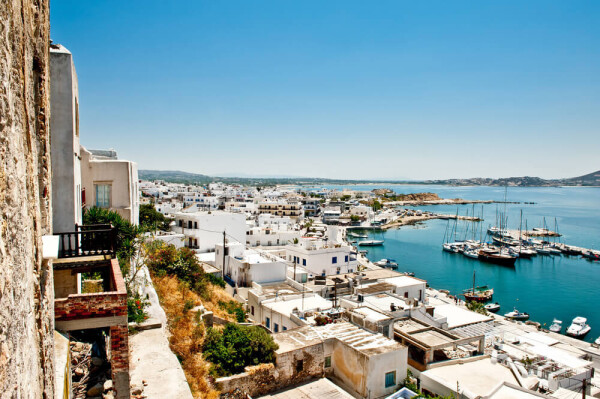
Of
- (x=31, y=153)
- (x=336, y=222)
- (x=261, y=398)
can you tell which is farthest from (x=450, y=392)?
(x=336, y=222)

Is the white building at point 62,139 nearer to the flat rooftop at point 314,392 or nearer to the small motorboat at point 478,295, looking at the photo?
the flat rooftop at point 314,392

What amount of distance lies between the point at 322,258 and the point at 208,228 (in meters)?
11.1

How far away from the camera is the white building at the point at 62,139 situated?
8.86m

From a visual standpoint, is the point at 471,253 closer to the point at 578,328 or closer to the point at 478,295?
the point at 478,295

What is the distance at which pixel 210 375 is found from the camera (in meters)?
11.3

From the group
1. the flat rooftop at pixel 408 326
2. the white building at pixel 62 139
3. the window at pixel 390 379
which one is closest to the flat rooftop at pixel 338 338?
the window at pixel 390 379

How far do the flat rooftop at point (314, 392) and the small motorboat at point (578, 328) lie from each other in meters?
29.7

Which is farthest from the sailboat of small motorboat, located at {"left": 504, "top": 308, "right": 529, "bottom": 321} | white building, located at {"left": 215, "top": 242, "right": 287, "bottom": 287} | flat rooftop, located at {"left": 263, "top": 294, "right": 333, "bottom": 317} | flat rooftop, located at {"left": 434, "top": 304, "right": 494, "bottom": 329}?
flat rooftop, located at {"left": 263, "top": 294, "right": 333, "bottom": 317}

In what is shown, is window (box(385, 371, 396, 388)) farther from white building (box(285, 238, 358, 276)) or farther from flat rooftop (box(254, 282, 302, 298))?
white building (box(285, 238, 358, 276))

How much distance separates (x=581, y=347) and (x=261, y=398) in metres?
25.9

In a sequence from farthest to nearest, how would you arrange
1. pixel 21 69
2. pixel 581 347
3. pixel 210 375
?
pixel 581 347
pixel 210 375
pixel 21 69

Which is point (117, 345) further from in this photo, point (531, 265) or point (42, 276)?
point (531, 265)

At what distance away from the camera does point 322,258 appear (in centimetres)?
3444

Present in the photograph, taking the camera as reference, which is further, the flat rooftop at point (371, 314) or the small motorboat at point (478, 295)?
the small motorboat at point (478, 295)
